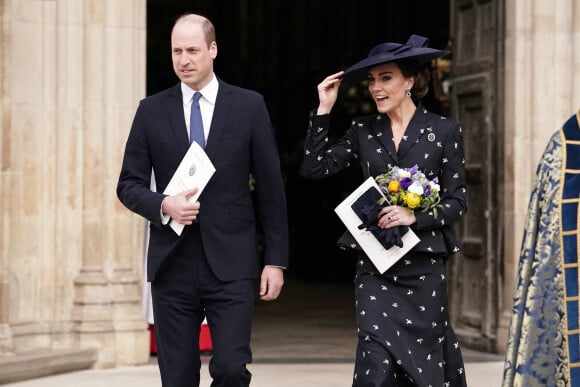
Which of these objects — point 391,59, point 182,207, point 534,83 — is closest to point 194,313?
point 182,207

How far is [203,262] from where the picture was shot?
19.8 ft

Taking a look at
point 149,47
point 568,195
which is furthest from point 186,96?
point 149,47

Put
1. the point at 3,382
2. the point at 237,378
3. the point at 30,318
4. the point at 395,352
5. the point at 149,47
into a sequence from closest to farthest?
1. the point at 237,378
2. the point at 395,352
3. the point at 3,382
4. the point at 30,318
5. the point at 149,47

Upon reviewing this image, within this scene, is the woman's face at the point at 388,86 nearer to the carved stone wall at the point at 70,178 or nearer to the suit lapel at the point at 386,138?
the suit lapel at the point at 386,138

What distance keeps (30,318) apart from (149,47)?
565 inches

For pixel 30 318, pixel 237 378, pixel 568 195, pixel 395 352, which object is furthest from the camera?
pixel 30 318

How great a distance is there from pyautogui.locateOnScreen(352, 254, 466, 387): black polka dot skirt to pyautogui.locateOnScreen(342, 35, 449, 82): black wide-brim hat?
83 centimetres

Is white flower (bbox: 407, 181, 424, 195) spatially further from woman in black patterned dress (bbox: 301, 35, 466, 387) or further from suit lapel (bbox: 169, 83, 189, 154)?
suit lapel (bbox: 169, 83, 189, 154)

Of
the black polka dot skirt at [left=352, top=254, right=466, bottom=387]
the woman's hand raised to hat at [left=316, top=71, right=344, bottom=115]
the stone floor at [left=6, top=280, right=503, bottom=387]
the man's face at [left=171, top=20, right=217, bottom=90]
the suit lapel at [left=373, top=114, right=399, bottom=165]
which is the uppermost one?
the man's face at [left=171, top=20, right=217, bottom=90]

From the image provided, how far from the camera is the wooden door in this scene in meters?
10.9

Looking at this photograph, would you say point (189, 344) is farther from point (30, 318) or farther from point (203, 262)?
point (30, 318)

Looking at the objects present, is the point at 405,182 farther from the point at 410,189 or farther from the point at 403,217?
the point at 403,217

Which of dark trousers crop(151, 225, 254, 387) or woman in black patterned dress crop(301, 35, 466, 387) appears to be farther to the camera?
woman in black patterned dress crop(301, 35, 466, 387)

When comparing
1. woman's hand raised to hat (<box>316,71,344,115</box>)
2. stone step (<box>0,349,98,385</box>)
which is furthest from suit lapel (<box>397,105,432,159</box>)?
stone step (<box>0,349,98,385</box>)
